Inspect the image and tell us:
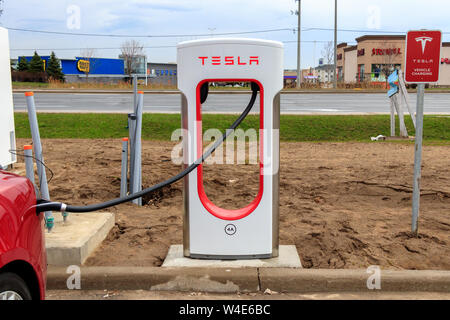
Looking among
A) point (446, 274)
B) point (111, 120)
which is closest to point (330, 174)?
point (446, 274)

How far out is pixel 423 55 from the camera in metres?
4.18

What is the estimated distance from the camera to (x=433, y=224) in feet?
15.8

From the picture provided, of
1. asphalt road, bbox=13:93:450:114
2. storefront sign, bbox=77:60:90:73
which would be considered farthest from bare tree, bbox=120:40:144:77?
asphalt road, bbox=13:93:450:114

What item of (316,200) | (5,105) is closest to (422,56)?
(316,200)

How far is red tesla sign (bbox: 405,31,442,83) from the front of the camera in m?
4.15

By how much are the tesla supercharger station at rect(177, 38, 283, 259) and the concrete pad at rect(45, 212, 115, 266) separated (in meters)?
0.85

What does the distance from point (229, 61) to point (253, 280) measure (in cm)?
166

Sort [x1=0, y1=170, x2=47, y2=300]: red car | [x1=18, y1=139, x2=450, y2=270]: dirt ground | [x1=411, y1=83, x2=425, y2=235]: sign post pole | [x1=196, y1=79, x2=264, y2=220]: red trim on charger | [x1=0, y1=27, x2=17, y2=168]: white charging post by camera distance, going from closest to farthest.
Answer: [x1=0, y1=170, x2=47, y2=300]: red car → [x1=196, y1=79, x2=264, y2=220]: red trim on charger → [x1=18, y1=139, x2=450, y2=270]: dirt ground → [x1=411, y1=83, x2=425, y2=235]: sign post pole → [x1=0, y1=27, x2=17, y2=168]: white charging post

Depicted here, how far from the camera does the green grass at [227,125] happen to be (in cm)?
1121

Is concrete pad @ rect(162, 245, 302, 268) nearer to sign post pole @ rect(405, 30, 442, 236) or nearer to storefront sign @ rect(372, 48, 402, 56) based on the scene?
sign post pole @ rect(405, 30, 442, 236)

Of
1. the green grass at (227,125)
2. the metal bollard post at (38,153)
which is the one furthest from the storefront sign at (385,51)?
the metal bollard post at (38,153)

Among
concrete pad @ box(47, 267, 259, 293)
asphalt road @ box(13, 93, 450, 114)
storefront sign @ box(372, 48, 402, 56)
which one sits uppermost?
storefront sign @ box(372, 48, 402, 56)

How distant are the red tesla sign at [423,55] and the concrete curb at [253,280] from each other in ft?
5.53

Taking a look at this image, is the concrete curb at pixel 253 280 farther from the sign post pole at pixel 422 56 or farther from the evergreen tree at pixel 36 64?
the evergreen tree at pixel 36 64
